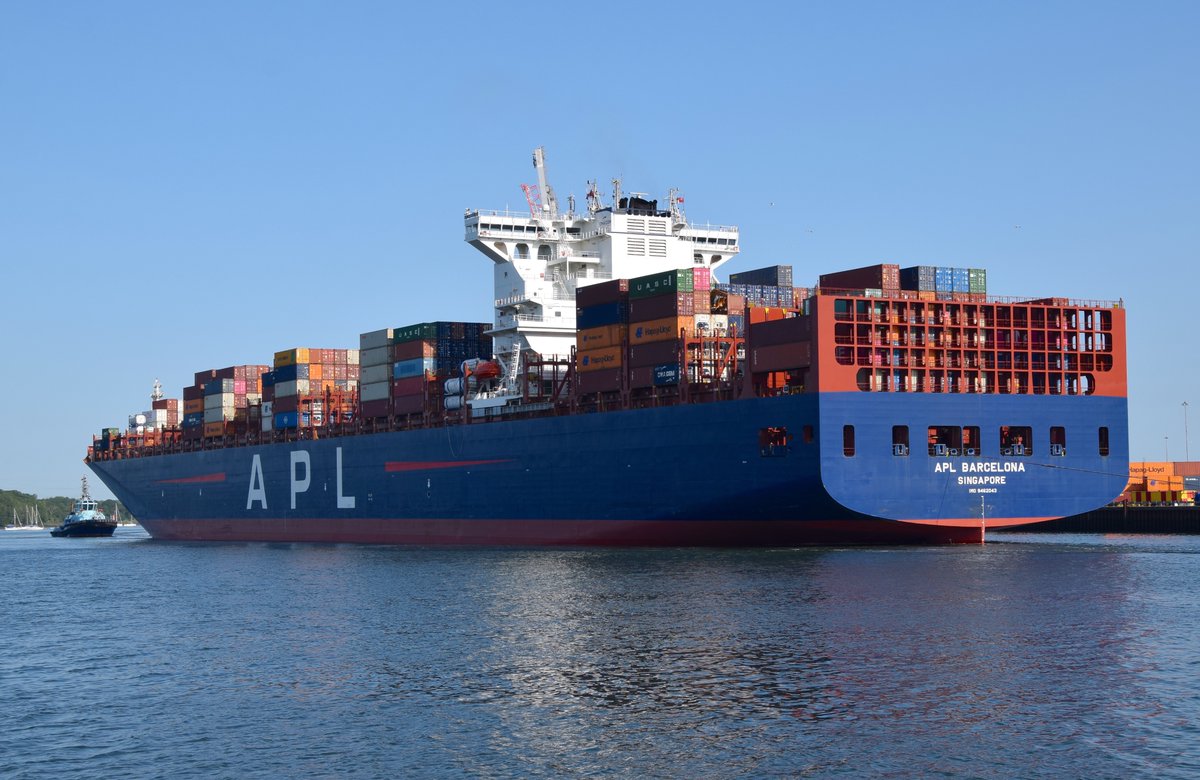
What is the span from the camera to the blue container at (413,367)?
219ft

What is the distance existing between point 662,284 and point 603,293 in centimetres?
422

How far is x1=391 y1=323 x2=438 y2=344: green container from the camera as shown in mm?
67188

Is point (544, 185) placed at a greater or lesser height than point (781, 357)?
greater

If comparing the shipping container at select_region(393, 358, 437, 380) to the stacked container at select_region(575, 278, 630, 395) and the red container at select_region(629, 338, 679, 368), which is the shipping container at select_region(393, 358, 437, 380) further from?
the red container at select_region(629, 338, 679, 368)

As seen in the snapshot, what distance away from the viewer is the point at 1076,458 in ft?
165

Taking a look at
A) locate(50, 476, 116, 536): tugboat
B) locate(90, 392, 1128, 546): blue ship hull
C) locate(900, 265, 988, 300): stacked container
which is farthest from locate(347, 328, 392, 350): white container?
locate(50, 476, 116, 536): tugboat

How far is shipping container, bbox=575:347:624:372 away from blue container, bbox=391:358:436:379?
41.7 feet

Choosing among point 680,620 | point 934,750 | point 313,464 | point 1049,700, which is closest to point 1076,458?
point 680,620

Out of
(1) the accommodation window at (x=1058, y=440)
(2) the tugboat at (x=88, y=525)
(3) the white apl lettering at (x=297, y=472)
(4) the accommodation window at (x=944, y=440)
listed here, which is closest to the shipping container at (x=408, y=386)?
(3) the white apl lettering at (x=297, y=472)

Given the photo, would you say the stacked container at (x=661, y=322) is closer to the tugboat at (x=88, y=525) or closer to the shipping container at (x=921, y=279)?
the shipping container at (x=921, y=279)

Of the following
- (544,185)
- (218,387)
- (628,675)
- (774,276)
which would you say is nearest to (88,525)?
(218,387)

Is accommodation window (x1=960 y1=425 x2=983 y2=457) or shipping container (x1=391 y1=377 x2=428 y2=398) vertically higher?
shipping container (x1=391 y1=377 x2=428 y2=398)

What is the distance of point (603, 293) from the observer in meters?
55.2

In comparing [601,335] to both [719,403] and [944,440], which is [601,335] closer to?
[719,403]
